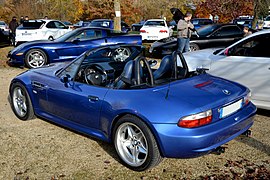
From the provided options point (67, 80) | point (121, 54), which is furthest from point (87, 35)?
point (67, 80)

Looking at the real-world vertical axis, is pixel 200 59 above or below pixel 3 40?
above

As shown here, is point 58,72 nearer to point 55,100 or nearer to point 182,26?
point 55,100

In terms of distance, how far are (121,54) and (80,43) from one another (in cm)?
520

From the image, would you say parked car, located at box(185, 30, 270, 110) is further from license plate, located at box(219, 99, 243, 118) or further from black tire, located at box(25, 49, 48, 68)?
black tire, located at box(25, 49, 48, 68)

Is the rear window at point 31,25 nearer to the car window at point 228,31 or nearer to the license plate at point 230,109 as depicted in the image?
the car window at point 228,31

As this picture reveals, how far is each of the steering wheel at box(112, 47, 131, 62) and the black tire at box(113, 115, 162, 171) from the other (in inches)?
76.2

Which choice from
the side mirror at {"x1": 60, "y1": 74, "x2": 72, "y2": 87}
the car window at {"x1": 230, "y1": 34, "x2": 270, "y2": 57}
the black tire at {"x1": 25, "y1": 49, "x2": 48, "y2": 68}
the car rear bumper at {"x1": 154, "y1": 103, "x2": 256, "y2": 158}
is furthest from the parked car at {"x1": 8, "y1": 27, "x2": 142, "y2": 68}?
the car rear bumper at {"x1": 154, "y1": 103, "x2": 256, "y2": 158}

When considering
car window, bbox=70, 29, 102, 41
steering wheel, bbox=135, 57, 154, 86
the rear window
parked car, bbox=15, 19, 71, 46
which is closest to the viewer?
steering wheel, bbox=135, 57, 154, 86

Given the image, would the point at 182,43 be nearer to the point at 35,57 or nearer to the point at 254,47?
the point at 254,47

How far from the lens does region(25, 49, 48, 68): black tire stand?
405 inches

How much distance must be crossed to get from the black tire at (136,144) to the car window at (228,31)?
9.51 meters

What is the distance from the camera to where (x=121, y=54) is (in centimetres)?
551

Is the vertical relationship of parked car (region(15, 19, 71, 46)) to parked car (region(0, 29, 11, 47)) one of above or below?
above

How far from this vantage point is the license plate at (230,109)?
342 cm
